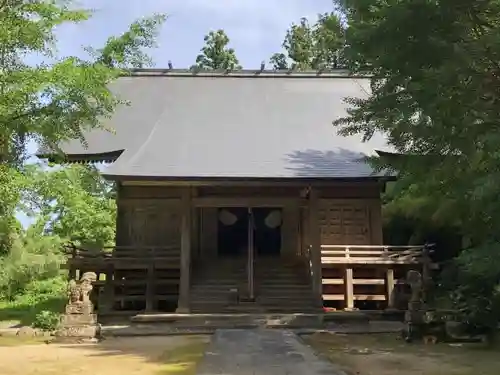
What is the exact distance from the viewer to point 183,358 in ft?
26.4

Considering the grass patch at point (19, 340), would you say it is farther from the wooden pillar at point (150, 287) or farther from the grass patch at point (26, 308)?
the wooden pillar at point (150, 287)

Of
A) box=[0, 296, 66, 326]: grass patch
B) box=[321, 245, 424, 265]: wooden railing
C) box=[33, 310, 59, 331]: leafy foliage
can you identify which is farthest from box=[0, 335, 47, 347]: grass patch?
box=[321, 245, 424, 265]: wooden railing

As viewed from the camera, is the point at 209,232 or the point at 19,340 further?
the point at 209,232

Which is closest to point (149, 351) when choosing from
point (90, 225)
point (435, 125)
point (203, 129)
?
point (435, 125)

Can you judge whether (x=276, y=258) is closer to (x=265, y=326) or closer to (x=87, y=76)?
(x=265, y=326)

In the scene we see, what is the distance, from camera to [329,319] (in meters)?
11.8

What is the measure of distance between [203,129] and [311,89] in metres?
5.09

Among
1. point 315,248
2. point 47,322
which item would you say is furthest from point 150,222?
point 315,248

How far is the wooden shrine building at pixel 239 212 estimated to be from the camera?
1260cm

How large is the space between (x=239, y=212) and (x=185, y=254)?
11.0 feet

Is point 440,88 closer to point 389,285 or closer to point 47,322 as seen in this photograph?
point 389,285

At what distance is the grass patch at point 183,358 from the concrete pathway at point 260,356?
0.18 metres

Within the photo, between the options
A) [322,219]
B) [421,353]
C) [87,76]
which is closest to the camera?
[87,76]

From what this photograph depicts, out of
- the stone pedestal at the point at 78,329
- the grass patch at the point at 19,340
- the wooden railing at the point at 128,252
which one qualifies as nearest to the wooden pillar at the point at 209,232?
the wooden railing at the point at 128,252
